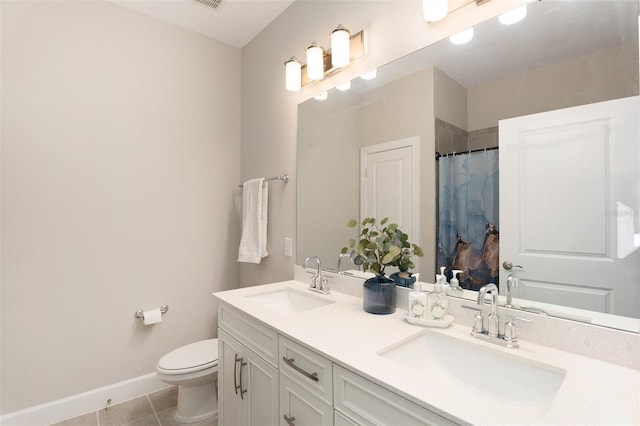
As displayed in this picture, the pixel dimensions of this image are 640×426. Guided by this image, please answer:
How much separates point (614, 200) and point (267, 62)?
2.20 meters

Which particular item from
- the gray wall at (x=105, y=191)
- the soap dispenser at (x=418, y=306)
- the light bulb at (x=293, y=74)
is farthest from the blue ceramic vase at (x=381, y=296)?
the gray wall at (x=105, y=191)

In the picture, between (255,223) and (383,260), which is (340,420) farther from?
(255,223)

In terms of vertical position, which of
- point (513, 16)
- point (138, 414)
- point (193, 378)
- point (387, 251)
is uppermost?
point (513, 16)

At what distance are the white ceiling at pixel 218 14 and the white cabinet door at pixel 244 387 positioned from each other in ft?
6.85

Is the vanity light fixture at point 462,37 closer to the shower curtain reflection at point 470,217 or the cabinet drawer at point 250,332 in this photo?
the shower curtain reflection at point 470,217

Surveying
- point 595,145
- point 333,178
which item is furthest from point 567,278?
point 333,178

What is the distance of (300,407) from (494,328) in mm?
686

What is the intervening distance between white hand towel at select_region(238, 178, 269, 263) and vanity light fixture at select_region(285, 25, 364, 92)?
0.74 m

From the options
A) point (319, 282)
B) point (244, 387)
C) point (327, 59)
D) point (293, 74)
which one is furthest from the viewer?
point (293, 74)

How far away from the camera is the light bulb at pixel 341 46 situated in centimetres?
159

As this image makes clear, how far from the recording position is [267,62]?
234 centimetres

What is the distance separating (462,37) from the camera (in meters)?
1.22

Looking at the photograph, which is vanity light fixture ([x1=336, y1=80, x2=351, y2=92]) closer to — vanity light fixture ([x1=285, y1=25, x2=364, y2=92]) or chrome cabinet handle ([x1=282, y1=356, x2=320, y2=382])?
vanity light fixture ([x1=285, y1=25, x2=364, y2=92])

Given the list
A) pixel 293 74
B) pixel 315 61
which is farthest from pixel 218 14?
pixel 315 61
